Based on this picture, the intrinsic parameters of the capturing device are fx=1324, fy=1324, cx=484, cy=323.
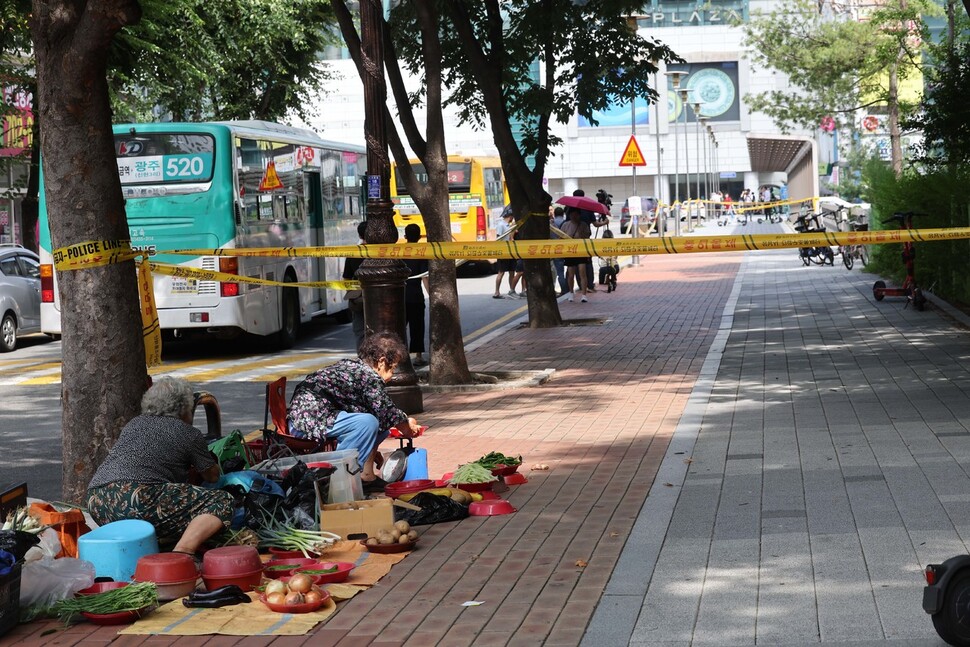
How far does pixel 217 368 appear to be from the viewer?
659 inches

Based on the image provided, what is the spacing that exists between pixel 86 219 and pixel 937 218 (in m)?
16.6

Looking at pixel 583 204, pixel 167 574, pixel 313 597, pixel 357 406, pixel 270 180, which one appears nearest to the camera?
pixel 313 597

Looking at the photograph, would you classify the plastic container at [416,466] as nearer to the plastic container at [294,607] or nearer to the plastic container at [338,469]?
the plastic container at [338,469]

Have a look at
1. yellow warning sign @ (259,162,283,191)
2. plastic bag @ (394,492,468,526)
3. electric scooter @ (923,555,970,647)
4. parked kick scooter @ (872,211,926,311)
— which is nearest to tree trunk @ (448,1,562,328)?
yellow warning sign @ (259,162,283,191)

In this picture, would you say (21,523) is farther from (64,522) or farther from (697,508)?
(697,508)

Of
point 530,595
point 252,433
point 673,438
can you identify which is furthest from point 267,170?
point 530,595

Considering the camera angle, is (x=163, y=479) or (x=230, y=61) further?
(x=230, y=61)

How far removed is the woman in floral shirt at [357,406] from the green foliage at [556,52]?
10456mm

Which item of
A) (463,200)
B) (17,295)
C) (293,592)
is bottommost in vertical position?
(293,592)

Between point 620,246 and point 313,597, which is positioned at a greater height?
point 620,246

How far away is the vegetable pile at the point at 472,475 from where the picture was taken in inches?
314

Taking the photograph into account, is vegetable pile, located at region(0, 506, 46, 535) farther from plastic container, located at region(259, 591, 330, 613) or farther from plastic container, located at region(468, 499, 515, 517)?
plastic container, located at region(468, 499, 515, 517)

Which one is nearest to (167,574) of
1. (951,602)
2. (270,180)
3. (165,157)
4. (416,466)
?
(416,466)

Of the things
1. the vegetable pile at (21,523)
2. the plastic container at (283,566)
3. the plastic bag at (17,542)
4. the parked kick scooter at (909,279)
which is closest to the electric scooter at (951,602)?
the plastic container at (283,566)
